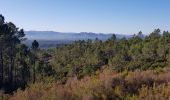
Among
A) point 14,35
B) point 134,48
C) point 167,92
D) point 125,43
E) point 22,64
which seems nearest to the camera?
point 167,92

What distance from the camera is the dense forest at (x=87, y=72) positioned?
29.9ft

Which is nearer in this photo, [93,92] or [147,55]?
[93,92]

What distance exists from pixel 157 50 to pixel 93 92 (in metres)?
51.2

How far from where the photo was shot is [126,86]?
385 inches

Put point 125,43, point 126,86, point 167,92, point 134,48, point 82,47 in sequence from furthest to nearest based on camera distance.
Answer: point 82,47 < point 125,43 < point 134,48 < point 126,86 < point 167,92

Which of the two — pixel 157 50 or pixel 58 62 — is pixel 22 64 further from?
pixel 157 50

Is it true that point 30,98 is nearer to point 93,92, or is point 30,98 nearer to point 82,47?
point 93,92

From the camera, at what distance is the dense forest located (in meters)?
9.12

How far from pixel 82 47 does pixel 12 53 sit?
3177 cm

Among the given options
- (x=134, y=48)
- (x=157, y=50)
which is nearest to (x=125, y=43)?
(x=134, y=48)

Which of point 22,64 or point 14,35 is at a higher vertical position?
point 14,35

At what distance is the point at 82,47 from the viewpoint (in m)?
82.8

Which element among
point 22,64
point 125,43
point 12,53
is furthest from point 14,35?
point 125,43

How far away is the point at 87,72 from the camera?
151ft
